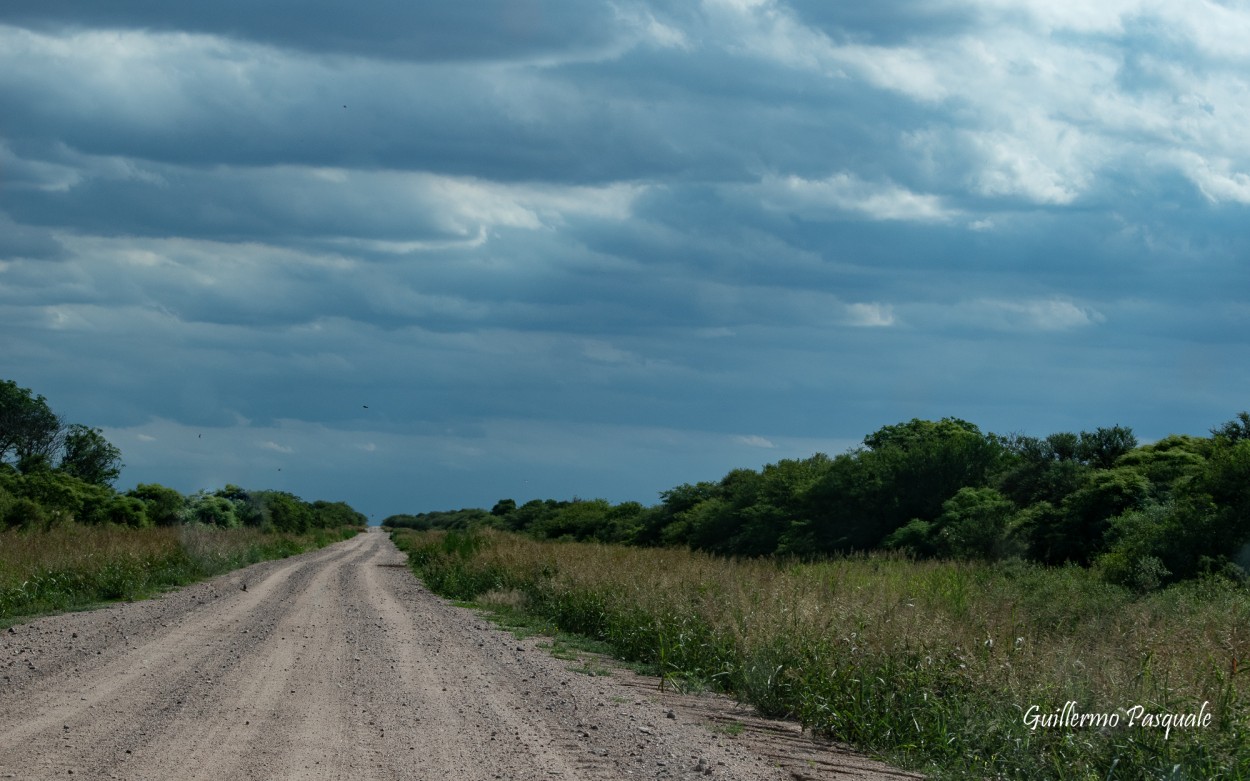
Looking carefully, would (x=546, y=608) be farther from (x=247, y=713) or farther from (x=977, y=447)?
(x=977, y=447)

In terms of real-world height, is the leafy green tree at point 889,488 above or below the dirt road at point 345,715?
above

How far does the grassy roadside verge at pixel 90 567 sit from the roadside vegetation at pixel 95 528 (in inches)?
1.3

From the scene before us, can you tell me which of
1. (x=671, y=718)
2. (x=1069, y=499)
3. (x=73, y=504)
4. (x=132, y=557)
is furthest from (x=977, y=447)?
(x=73, y=504)

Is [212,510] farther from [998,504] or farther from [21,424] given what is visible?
[998,504]

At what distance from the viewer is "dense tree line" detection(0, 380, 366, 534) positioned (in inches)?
1960

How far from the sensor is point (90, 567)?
84.1 feet

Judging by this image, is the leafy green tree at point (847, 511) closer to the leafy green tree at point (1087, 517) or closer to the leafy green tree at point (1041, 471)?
the leafy green tree at point (1041, 471)

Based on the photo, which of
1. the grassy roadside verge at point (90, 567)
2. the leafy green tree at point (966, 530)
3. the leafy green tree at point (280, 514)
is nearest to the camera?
the grassy roadside verge at point (90, 567)

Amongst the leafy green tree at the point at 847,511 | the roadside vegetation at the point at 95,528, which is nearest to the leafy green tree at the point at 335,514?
the roadside vegetation at the point at 95,528

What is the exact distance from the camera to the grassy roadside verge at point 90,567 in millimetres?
22312

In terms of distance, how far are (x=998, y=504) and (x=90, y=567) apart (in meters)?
25.3

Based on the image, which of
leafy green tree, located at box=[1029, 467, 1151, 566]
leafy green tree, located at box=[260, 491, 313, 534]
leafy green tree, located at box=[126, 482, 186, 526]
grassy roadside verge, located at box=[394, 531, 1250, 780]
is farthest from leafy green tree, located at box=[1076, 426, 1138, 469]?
leafy green tree, located at box=[260, 491, 313, 534]

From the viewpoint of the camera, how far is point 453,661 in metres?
15.0

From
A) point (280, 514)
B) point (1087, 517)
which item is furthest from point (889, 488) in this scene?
point (280, 514)
